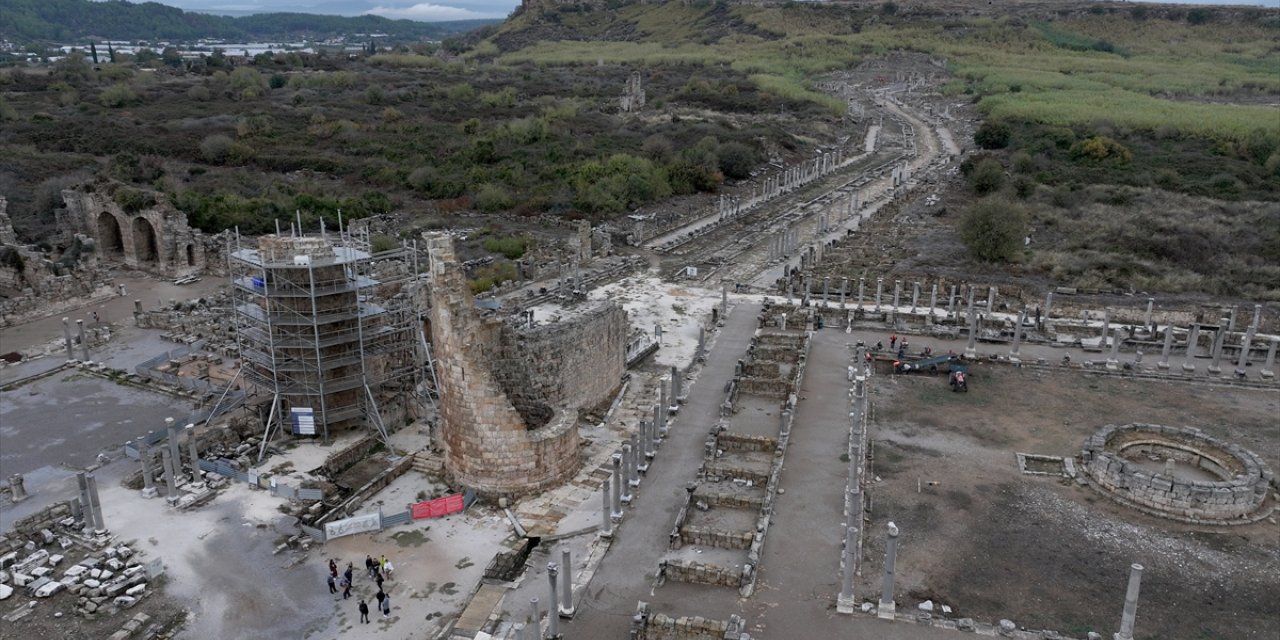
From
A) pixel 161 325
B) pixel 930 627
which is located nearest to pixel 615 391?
pixel 930 627

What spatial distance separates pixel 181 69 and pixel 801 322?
111880 millimetres

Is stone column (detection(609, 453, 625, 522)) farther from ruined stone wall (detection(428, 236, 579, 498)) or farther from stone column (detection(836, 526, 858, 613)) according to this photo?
stone column (detection(836, 526, 858, 613))

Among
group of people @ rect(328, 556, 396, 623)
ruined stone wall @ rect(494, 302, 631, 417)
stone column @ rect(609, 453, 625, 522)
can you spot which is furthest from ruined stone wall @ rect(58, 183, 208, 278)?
stone column @ rect(609, 453, 625, 522)

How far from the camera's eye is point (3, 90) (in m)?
85.4

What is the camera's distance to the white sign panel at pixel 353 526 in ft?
57.9

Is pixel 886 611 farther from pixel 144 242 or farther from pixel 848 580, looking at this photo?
pixel 144 242

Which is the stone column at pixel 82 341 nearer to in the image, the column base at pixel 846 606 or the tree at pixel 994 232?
the column base at pixel 846 606

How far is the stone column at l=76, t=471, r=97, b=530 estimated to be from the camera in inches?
689

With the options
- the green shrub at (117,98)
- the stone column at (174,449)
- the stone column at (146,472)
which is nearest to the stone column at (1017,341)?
the stone column at (174,449)

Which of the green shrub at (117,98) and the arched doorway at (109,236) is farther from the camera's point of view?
the green shrub at (117,98)

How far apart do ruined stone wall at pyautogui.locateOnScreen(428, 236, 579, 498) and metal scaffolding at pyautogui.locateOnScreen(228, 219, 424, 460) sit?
347cm

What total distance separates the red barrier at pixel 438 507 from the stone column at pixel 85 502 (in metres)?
6.43

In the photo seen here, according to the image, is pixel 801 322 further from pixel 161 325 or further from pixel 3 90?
pixel 3 90

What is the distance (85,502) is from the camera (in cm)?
1753
